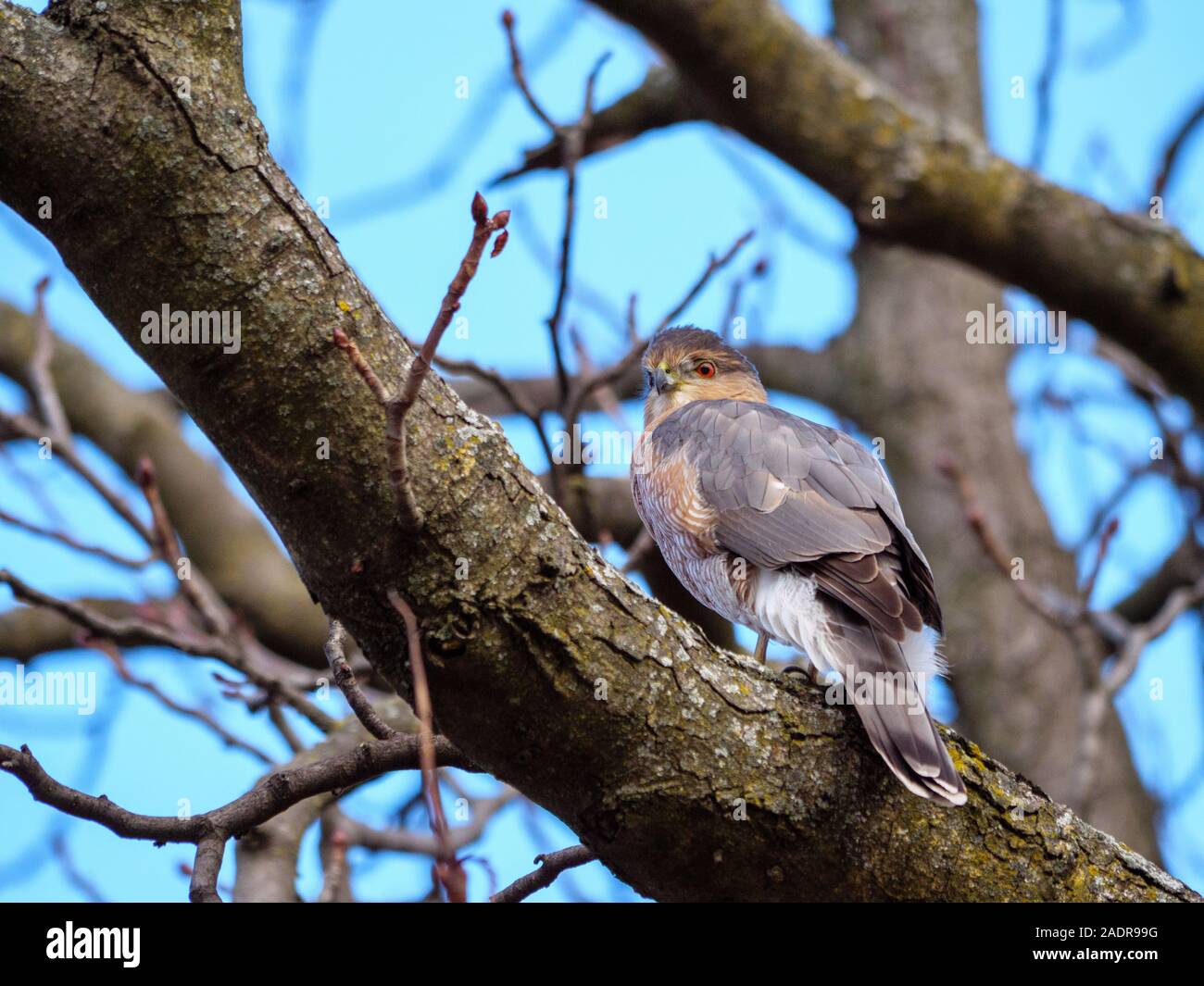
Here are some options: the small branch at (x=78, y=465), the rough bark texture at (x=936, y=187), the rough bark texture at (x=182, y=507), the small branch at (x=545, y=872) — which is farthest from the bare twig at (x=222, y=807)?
the rough bark texture at (x=182, y=507)

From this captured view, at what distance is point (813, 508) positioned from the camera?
133 inches

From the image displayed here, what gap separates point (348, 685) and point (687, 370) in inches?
108

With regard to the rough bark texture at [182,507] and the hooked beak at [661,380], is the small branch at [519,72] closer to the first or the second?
the hooked beak at [661,380]

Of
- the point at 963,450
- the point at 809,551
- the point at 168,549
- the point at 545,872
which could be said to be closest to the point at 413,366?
the point at 545,872

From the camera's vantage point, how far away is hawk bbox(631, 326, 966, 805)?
2629 millimetres

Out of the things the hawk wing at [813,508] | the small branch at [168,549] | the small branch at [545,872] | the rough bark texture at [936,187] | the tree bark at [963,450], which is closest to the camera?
the small branch at [545,872]

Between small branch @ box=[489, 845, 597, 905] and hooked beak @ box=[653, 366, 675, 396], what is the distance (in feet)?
8.33

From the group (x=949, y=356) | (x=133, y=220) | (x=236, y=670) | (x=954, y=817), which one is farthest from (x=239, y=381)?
(x=949, y=356)

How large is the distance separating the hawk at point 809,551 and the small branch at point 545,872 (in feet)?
2.19

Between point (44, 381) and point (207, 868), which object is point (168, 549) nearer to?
point (44, 381)

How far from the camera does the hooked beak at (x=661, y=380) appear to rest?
4855 mm

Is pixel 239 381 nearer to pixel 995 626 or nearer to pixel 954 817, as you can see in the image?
pixel 954 817

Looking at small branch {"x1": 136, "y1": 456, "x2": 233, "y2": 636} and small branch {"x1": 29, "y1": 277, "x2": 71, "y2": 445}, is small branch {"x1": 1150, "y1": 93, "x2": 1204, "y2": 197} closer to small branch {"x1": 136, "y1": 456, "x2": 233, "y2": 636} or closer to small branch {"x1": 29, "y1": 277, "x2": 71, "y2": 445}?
A: small branch {"x1": 136, "y1": 456, "x2": 233, "y2": 636}

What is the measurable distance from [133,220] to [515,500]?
84cm
